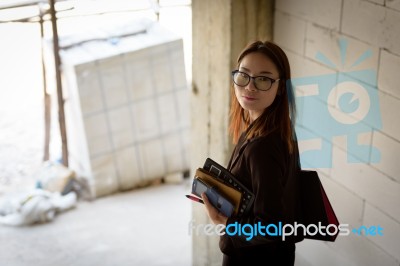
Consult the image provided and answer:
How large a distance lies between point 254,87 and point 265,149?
203 mm

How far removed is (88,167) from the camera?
185 inches

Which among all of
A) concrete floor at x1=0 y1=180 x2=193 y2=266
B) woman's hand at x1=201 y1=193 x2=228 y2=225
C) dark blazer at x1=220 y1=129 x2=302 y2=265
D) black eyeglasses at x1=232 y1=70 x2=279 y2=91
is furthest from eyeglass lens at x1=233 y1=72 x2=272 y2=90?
concrete floor at x1=0 y1=180 x2=193 y2=266

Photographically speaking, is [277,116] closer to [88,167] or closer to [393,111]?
[393,111]

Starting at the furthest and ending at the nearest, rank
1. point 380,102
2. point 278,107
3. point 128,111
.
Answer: point 128,111, point 380,102, point 278,107

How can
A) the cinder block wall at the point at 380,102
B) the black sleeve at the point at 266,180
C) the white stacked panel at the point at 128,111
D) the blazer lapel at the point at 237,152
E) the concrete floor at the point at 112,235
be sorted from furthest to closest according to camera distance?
1. the white stacked panel at the point at 128,111
2. the concrete floor at the point at 112,235
3. the cinder block wall at the point at 380,102
4. the blazer lapel at the point at 237,152
5. the black sleeve at the point at 266,180

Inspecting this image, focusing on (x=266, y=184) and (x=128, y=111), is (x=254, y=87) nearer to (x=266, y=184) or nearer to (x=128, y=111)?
(x=266, y=184)

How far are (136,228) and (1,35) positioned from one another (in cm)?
290

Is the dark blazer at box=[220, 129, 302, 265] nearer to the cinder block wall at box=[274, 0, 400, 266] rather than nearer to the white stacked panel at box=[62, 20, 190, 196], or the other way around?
the cinder block wall at box=[274, 0, 400, 266]

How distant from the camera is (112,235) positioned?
168 inches

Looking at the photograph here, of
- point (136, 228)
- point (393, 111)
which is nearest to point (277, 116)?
point (393, 111)

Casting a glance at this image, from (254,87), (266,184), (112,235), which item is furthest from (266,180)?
(112,235)


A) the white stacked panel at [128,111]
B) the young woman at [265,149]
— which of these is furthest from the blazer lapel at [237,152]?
the white stacked panel at [128,111]

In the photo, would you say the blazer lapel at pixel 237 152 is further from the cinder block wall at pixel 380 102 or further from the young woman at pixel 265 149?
the cinder block wall at pixel 380 102

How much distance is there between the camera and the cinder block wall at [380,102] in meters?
2.21
